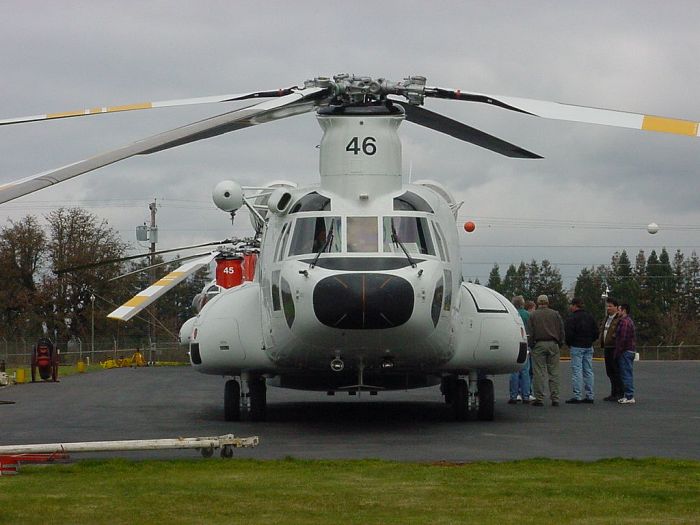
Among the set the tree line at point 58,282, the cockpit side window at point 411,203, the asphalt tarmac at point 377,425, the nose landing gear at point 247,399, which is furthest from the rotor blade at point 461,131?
the tree line at point 58,282

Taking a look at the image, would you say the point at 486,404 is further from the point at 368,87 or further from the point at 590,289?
the point at 590,289

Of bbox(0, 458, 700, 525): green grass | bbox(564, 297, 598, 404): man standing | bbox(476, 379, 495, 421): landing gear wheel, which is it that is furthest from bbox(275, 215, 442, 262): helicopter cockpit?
bbox(564, 297, 598, 404): man standing

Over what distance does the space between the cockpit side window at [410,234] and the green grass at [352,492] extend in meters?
4.94

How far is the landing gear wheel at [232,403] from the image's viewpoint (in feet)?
60.1

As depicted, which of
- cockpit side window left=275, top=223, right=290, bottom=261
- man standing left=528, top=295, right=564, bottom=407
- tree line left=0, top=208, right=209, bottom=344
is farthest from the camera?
tree line left=0, top=208, right=209, bottom=344

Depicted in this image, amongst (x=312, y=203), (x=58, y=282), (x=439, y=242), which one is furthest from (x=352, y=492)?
(x=58, y=282)

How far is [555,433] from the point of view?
15.7 metres

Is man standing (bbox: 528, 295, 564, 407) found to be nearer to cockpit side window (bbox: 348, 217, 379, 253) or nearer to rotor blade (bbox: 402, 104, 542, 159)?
rotor blade (bbox: 402, 104, 542, 159)

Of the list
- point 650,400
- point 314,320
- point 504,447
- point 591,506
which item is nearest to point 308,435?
point 314,320

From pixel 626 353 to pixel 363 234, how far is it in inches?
315

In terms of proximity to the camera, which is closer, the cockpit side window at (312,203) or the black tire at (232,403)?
the cockpit side window at (312,203)

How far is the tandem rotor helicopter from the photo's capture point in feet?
50.0

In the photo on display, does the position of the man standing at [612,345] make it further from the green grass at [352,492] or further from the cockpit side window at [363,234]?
the green grass at [352,492]

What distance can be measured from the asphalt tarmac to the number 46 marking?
3868 mm
